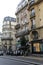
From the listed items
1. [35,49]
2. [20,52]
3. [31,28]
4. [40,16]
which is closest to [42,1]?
[40,16]

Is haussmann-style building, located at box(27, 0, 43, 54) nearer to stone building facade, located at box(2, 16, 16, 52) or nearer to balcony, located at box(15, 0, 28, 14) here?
balcony, located at box(15, 0, 28, 14)

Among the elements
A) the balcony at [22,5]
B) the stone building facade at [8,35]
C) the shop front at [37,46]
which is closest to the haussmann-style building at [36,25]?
the shop front at [37,46]

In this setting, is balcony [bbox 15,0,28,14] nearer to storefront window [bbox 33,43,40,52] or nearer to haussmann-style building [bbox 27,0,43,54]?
haussmann-style building [bbox 27,0,43,54]

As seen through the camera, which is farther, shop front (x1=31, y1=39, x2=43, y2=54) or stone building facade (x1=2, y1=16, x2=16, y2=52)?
stone building facade (x1=2, y1=16, x2=16, y2=52)

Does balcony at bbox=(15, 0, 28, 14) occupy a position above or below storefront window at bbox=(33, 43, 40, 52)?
above

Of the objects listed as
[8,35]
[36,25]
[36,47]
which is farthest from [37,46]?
[8,35]

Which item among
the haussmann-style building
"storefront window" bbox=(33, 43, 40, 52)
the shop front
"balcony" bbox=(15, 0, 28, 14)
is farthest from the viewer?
"balcony" bbox=(15, 0, 28, 14)

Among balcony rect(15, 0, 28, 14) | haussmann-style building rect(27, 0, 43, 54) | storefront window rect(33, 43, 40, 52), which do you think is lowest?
storefront window rect(33, 43, 40, 52)

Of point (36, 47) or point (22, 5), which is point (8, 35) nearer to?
point (22, 5)

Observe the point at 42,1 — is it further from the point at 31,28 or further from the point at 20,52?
the point at 20,52

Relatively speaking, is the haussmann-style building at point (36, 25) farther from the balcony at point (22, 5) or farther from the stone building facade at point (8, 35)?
the stone building facade at point (8, 35)

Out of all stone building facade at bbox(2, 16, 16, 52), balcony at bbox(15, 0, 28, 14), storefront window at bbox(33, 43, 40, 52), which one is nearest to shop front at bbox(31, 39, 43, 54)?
storefront window at bbox(33, 43, 40, 52)

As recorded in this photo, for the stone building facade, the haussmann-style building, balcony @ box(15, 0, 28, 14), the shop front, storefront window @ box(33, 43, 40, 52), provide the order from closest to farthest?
the shop front
the haussmann-style building
storefront window @ box(33, 43, 40, 52)
balcony @ box(15, 0, 28, 14)
the stone building facade

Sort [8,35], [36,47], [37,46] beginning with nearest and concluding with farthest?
[37,46], [36,47], [8,35]
